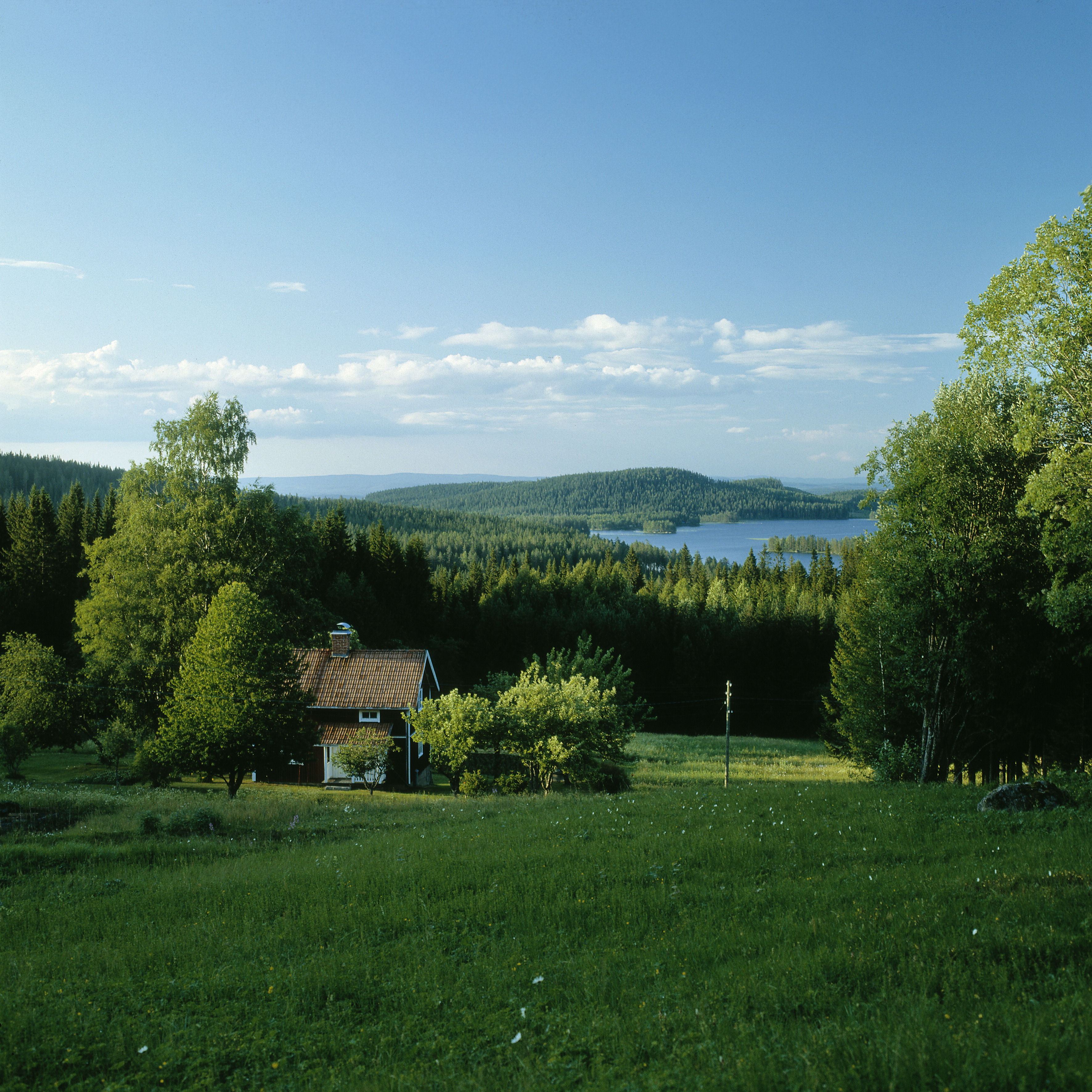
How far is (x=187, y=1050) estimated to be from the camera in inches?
249

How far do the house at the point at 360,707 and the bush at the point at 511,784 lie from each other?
802 centimetres

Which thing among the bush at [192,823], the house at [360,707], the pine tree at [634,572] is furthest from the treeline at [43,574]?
the pine tree at [634,572]

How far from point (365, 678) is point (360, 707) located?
1.88m

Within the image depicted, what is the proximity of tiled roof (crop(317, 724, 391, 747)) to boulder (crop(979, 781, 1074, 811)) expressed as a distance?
1125 inches

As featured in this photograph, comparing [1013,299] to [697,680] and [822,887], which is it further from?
[697,680]

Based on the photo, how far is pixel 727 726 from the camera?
117 ft

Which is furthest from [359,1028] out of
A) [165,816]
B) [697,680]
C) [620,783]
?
[697,680]

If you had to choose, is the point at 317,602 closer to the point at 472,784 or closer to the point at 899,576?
the point at 472,784

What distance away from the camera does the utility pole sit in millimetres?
30844

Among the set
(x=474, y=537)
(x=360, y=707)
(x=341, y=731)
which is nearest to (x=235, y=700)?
(x=360, y=707)

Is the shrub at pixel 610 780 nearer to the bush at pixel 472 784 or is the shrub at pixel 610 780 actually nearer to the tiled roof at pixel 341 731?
the bush at pixel 472 784

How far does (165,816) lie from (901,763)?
21.1 meters

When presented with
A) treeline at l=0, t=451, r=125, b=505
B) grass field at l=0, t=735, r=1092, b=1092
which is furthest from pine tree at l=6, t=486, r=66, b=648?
treeline at l=0, t=451, r=125, b=505

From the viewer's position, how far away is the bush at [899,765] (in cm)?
2380
